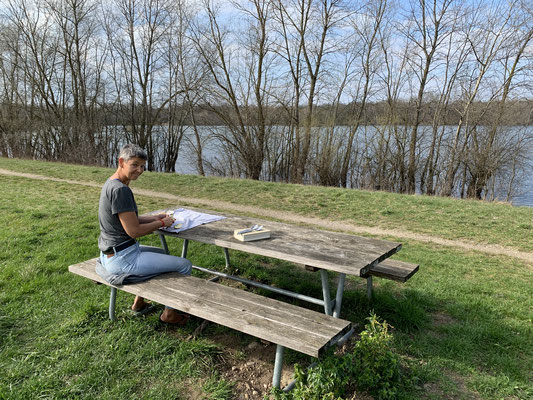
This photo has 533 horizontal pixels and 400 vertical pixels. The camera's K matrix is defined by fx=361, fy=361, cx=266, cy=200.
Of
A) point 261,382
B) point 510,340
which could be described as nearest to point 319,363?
point 261,382

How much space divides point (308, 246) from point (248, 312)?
87cm

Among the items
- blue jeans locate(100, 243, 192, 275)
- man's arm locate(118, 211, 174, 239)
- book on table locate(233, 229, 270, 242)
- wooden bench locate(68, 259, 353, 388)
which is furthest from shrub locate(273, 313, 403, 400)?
man's arm locate(118, 211, 174, 239)

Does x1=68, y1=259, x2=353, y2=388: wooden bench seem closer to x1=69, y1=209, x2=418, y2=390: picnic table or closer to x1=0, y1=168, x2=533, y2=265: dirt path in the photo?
x1=69, y1=209, x2=418, y2=390: picnic table

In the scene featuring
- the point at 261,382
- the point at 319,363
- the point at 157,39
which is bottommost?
the point at 261,382

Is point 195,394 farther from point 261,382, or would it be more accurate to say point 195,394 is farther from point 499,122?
point 499,122

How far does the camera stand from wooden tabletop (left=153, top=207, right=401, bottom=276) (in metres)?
2.75

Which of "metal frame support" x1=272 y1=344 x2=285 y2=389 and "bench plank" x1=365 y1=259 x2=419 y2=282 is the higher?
"bench plank" x1=365 y1=259 x2=419 y2=282

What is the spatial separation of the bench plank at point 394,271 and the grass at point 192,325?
35 cm

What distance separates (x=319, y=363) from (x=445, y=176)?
1777 centimetres

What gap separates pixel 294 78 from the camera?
19.8 meters

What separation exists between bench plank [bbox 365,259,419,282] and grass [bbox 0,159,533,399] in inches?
13.8

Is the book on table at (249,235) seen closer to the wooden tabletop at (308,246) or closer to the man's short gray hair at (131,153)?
the wooden tabletop at (308,246)

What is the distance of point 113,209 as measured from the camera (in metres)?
2.85

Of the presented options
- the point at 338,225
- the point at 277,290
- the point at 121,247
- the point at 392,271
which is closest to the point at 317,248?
the point at 277,290
